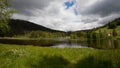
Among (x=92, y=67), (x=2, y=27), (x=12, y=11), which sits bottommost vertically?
(x=92, y=67)

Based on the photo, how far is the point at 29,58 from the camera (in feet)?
69.6

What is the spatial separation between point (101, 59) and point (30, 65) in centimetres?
731

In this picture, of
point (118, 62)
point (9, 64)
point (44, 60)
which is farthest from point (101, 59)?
point (9, 64)

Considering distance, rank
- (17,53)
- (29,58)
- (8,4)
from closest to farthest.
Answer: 1. (29,58)
2. (17,53)
3. (8,4)

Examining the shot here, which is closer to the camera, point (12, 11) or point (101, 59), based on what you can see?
point (101, 59)

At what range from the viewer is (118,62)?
1883 centimetres

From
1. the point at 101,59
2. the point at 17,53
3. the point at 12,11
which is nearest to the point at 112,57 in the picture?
the point at 101,59

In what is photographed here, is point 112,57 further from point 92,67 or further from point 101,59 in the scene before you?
point 92,67

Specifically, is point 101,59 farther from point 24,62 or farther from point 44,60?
point 24,62

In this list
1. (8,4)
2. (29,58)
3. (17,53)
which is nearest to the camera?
(29,58)

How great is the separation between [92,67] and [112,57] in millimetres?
3491

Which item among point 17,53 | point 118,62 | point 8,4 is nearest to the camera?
point 118,62

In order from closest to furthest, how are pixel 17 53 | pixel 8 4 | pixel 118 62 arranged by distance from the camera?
pixel 118 62
pixel 17 53
pixel 8 4

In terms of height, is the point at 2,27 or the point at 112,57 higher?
the point at 2,27
